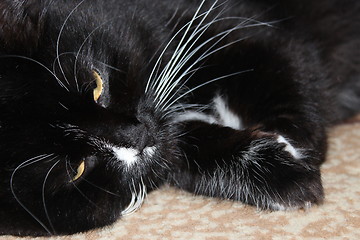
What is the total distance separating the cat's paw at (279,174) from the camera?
1.31 metres

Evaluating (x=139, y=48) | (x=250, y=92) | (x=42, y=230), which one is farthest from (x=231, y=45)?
(x=42, y=230)

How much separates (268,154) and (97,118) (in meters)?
0.43

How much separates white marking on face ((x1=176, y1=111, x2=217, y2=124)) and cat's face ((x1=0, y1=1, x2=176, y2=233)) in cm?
17

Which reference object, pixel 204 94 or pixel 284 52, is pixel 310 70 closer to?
pixel 284 52

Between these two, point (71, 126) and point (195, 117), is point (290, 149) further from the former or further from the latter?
point (71, 126)

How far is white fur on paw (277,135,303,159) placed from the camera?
4.48 ft

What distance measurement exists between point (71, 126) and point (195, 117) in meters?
0.41

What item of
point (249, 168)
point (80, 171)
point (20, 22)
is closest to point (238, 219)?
point (249, 168)

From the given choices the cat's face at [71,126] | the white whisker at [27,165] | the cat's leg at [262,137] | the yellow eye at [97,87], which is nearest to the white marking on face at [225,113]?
the cat's leg at [262,137]

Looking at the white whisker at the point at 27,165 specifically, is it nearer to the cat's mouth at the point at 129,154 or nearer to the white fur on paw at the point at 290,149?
the cat's mouth at the point at 129,154

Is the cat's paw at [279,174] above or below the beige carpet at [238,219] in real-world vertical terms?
above

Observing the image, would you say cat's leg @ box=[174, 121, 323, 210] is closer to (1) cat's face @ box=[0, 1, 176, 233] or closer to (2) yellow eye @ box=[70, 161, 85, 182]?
(1) cat's face @ box=[0, 1, 176, 233]

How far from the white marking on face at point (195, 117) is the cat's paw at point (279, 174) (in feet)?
0.56

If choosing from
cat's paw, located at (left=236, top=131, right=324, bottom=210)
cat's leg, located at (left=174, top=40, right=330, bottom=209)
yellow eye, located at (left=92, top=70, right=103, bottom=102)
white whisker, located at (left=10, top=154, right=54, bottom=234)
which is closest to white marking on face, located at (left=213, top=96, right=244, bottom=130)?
cat's leg, located at (left=174, top=40, right=330, bottom=209)
